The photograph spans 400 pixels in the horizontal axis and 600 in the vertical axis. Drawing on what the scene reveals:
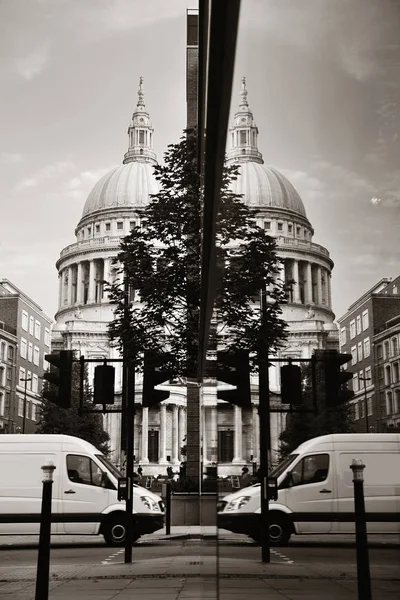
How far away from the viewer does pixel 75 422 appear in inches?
678

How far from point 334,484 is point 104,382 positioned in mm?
8859

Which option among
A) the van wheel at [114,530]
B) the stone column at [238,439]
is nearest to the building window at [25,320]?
the van wheel at [114,530]

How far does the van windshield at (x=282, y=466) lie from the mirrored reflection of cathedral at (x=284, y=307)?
3 centimetres

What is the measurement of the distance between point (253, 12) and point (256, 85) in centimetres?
12

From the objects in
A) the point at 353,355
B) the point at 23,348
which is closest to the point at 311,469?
the point at 353,355

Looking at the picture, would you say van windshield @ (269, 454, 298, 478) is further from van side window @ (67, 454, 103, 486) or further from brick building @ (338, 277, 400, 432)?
van side window @ (67, 454, 103, 486)

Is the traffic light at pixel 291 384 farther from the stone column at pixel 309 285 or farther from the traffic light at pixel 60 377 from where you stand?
the traffic light at pixel 60 377

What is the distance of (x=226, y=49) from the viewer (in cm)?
84

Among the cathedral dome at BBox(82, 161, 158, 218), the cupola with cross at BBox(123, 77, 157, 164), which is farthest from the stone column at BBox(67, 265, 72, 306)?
the cupola with cross at BBox(123, 77, 157, 164)

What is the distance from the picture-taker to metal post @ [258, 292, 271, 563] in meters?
0.98

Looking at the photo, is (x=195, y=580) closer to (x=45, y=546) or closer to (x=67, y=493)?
(x=45, y=546)

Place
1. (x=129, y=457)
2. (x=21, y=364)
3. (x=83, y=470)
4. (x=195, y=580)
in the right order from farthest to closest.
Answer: (x=21, y=364), (x=83, y=470), (x=129, y=457), (x=195, y=580)

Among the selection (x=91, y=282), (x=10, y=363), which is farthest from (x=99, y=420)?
(x=91, y=282)

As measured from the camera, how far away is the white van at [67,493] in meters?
10.9
